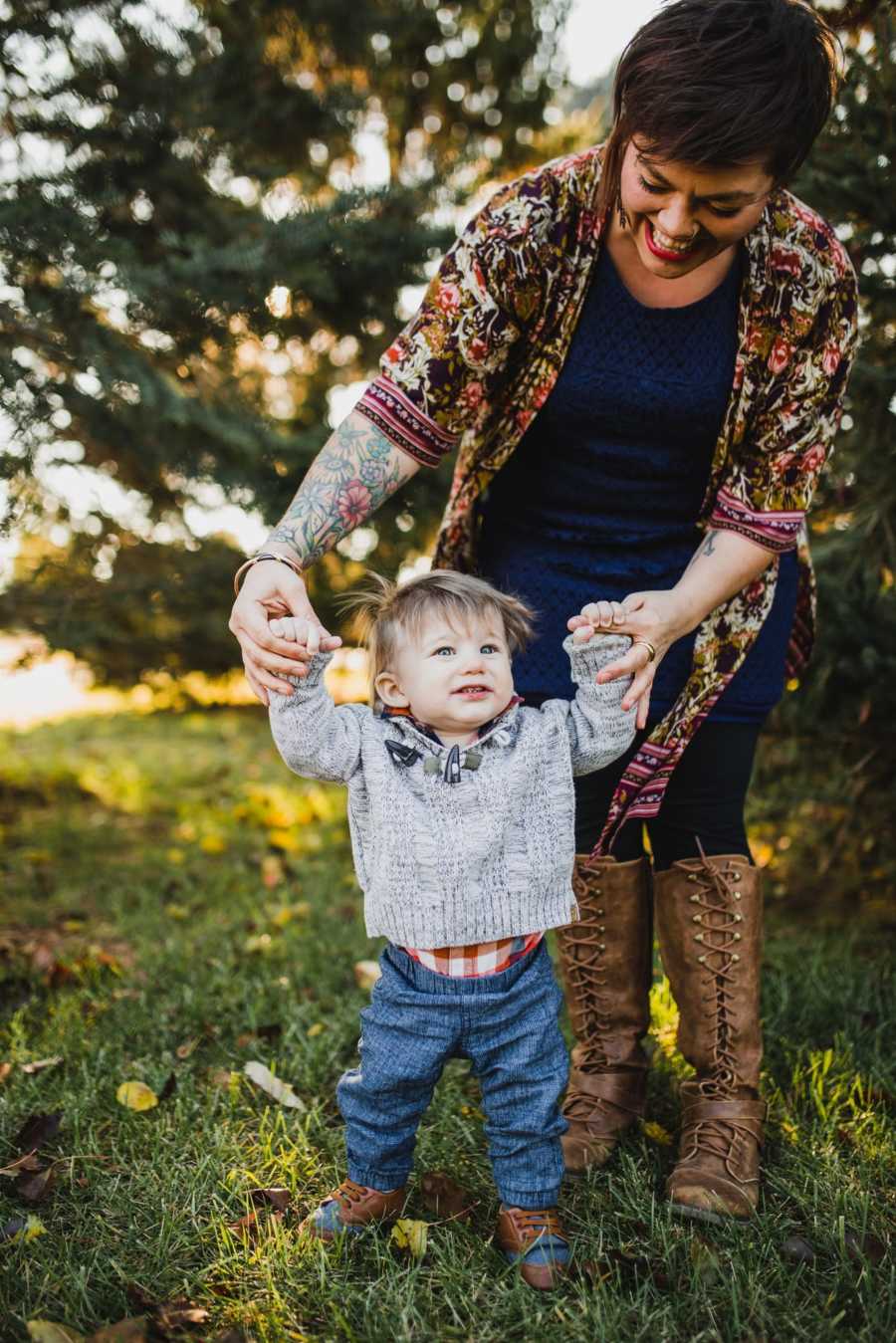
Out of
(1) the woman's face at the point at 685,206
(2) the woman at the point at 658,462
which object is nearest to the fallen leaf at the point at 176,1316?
(2) the woman at the point at 658,462

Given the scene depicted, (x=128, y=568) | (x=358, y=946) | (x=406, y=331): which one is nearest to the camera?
(x=406, y=331)

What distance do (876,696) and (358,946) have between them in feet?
5.72

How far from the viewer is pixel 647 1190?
1.99 metres

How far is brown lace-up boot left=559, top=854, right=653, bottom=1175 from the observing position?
2199mm

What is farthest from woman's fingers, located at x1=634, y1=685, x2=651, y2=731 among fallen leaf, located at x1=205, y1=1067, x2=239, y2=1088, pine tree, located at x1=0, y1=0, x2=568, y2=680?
pine tree, located at x1=0, y1=0, x2=568, y2=680

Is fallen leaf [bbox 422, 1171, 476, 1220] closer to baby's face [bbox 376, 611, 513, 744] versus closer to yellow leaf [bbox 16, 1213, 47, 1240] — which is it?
yellow leaf [bbox 16, 1213, 47, 1240]

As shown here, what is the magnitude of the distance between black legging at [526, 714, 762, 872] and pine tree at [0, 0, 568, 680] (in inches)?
61.8

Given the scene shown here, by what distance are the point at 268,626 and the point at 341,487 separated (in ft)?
1.25

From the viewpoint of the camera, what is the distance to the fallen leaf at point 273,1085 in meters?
2.30

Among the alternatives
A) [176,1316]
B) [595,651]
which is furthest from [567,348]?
[176,1316]

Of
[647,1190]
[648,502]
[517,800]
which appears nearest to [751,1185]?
[647,1190]

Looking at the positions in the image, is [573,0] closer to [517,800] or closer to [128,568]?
[128,568]

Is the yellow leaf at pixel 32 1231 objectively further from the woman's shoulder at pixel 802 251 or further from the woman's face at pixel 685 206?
the woman's shoulder at pixel 802 251

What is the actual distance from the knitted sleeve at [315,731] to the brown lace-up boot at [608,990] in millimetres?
679
